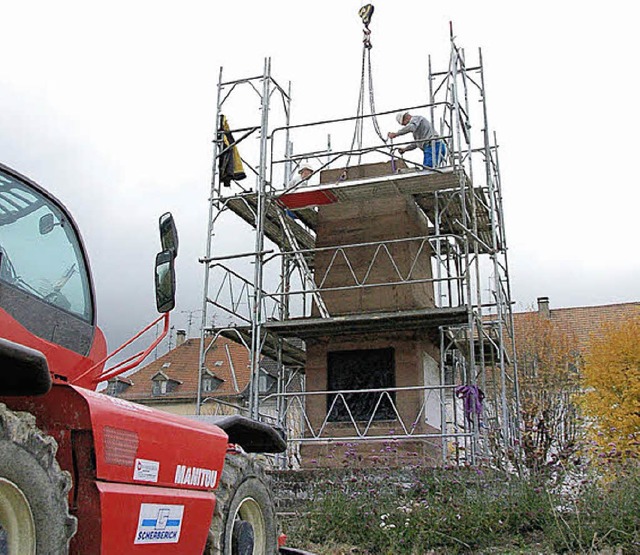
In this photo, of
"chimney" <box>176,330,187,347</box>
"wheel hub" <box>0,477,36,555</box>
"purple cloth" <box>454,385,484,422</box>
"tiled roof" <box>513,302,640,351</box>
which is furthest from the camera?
"chimney" <box>176,330,187,347</box>

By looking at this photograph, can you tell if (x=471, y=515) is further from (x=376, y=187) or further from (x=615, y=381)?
(x=615, y=381)

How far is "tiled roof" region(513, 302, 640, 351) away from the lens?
34.3 m

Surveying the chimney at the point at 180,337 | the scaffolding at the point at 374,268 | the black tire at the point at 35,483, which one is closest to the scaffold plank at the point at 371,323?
the scaffolding at the point at 374,268

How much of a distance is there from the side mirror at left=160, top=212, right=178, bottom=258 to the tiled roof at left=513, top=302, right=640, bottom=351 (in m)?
31.0

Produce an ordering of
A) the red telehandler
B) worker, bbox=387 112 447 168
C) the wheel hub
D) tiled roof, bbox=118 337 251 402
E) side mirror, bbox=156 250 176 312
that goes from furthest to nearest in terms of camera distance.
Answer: tiled roof, bbox=118 337 251 402 → worker, bbox=387 112 447 168 → side mirror, bbox=156 250 176 312 → the red telehandler → the wheel hub

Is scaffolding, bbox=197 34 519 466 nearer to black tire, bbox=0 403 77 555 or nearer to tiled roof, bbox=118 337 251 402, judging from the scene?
black tire, bbox=0 403 77 555

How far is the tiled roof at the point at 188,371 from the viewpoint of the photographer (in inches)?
1656

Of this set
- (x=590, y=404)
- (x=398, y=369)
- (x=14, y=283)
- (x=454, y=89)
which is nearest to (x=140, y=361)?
(x=14, y=283)

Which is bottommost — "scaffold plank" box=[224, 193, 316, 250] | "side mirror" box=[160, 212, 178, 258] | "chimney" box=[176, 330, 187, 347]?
"side mirror" box=[160, 212, 178, 258]

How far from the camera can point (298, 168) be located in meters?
15.2

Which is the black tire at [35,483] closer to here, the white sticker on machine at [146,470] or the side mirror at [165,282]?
the white sticker on machine at [146,470]

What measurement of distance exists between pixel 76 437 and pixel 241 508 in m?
1.89

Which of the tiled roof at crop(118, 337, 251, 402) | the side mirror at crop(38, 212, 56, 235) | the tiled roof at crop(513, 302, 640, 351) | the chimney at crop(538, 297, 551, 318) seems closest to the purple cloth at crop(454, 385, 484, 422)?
the side mirror at crop(38, 212, 56, 235)

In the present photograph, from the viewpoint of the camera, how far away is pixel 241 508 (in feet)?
18.0
